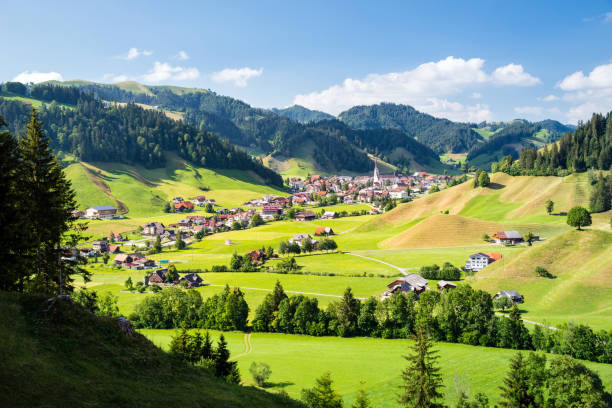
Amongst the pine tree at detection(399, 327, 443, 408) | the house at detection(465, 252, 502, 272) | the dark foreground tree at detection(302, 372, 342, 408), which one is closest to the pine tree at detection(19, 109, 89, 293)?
the dark foreground tree at detection(302, 372, 342, 408)

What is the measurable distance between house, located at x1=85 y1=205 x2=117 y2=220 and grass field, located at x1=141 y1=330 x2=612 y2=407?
141 m

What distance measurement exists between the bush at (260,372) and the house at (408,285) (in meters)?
38.3

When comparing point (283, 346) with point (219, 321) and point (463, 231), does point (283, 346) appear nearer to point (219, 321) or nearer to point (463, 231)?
point (219, 321)

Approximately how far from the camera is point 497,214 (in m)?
161

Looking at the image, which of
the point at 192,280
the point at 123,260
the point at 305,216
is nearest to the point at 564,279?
the point at 192,280

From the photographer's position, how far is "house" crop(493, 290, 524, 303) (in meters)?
77.1

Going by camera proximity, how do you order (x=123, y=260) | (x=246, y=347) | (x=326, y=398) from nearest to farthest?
1. (x=326, y=398)
2. (x=246, y=347)
3. (x=123, y=260)

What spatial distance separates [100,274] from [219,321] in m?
53.7

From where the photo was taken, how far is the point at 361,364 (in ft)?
178

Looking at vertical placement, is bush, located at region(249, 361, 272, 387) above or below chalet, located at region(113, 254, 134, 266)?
below

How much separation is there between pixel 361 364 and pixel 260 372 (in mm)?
14442

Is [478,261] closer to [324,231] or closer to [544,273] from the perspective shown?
[544,273]

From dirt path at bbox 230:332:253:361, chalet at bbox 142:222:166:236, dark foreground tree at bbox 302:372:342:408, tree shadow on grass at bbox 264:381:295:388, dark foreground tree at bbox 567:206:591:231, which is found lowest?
dirt path at bbox 230:332:253:361

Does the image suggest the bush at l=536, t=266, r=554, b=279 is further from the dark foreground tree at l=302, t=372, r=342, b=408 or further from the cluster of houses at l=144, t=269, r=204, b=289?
the cluster of houses at l=144, t=269, r=204, b=289
